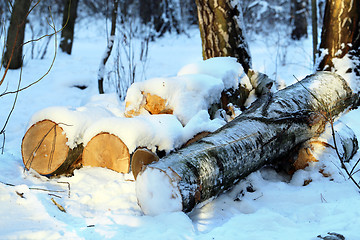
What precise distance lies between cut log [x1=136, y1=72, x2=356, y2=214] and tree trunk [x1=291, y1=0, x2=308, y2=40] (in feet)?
28.0

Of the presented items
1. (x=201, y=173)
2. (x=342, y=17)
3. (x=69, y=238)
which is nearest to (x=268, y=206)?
(x=201, y=173)

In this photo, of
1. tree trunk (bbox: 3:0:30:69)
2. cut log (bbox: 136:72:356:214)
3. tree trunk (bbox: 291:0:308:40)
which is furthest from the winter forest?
tree trunk (bbox: 291:0:308:40)

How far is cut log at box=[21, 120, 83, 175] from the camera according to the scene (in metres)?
2.75

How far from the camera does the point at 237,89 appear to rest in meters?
3.93

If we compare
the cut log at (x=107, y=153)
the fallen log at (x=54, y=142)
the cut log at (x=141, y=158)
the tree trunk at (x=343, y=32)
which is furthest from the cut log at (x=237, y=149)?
the tree trunk at (x=343, y=32)

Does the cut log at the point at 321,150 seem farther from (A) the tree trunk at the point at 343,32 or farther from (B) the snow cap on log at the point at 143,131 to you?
(A) the tree trunk at the point at 343,32

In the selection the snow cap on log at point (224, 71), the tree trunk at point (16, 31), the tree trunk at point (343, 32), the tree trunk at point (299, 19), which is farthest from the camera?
the tree trunk at point (299, 19)

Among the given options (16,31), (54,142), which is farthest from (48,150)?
(16,31)

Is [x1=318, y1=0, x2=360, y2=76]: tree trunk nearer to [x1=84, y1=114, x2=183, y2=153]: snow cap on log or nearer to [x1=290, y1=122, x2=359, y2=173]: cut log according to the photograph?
[x1=290, y1=122, x2=359, y2=173]: cut log

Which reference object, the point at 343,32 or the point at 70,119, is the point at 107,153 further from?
the point at 343,32

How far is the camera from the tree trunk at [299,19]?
11062mm

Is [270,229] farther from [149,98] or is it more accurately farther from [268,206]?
[149,98]

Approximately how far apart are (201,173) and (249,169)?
551 millimetres

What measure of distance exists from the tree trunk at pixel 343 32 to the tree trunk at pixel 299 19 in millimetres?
7051
